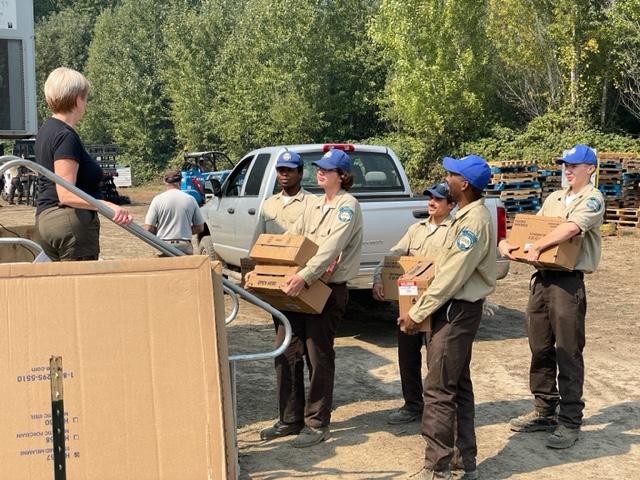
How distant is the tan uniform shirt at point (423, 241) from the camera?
18.3ft

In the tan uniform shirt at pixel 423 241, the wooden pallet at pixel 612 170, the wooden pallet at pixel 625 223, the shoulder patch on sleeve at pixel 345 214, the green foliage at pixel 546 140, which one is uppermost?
the green foliage at pixel 546 140

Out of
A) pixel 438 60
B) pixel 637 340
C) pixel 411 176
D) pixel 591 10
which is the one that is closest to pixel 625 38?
pixel 591 10

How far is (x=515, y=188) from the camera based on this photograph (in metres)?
18.5

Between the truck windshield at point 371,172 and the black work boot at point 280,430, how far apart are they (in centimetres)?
418

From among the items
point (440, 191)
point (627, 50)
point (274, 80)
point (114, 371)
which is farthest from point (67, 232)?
point (274, 80)

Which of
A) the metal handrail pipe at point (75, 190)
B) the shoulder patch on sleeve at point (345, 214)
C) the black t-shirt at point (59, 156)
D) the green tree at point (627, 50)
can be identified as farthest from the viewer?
the green tree at point (627, 50)

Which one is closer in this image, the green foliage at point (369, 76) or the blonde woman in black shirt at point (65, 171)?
the blonde woman in black shirt at point (65, 171)

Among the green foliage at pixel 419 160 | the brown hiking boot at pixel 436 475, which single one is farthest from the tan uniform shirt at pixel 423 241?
the green foliage at pixel 419 160

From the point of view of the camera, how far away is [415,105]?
29.1 m

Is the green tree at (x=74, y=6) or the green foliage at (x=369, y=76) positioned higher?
the green tree at (x=74, y=6)

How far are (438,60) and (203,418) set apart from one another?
27235mm

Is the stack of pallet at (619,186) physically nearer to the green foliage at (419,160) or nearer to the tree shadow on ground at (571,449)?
the green foliage at (419,160)

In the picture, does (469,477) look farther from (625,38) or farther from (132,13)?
(132,13)

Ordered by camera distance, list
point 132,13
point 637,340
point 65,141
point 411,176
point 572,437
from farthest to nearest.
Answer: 1. point 132,13
2. point 411,176
3. point 637,340
4. point 572,437
5. point 65,141
